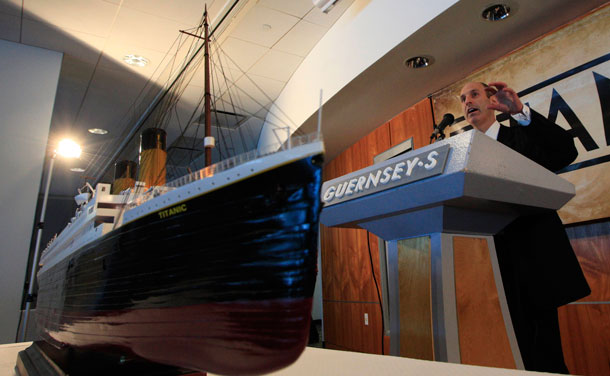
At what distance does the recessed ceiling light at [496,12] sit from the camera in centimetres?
221

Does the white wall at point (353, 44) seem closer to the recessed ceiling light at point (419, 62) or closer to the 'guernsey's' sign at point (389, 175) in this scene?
the recessed ceiling light at point (419, 62)

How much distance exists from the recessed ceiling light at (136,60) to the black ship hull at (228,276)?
340cm

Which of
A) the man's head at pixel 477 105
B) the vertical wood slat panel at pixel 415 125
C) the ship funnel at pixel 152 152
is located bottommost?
the ship funnel at pixel 152 152

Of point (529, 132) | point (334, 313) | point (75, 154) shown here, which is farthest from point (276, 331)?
Answer: point (334, 313)

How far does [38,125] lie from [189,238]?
3.31 m

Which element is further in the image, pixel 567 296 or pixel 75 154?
pixel 75 154

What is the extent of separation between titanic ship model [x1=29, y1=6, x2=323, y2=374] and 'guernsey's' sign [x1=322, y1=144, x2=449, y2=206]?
0.25 metres

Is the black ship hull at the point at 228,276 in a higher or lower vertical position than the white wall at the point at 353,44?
lower

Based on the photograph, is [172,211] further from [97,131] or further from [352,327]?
[97,131]

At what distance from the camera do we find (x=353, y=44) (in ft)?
10.0

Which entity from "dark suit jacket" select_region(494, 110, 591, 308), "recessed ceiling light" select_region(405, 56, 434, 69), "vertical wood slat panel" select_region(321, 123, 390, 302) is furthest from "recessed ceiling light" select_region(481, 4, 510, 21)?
"dark suit jacket" select_region(494, 110, 591, 308)

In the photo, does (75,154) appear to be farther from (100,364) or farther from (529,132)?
(529,132)

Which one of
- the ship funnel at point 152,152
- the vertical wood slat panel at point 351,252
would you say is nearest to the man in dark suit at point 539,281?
the ship funnel at point 152,152

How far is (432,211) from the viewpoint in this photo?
0.81m
